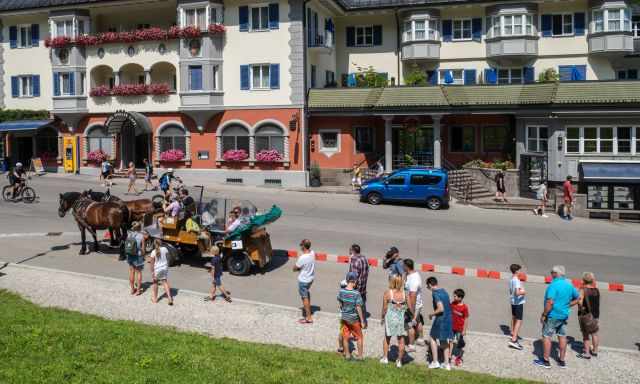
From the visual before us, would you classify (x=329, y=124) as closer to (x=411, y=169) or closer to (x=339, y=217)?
(x=411, y=169)

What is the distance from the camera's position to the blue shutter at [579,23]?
4041cm

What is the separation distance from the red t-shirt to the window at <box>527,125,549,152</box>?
25.0 meters

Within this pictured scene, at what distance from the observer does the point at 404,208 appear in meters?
31.3

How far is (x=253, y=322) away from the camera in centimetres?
1411

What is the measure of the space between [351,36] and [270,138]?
10884 mm

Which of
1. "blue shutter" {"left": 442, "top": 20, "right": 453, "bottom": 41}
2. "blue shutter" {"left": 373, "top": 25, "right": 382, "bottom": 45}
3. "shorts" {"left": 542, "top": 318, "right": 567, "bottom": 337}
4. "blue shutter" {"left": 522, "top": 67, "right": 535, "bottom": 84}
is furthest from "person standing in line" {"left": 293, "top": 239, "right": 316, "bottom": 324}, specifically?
"blue shutter" {"left": 373, "top": 25, "right": 382, "bottom": 45}

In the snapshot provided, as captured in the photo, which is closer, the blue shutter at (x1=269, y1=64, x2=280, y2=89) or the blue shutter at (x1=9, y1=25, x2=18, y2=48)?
the blue shutter at (x1=269, y1=64, x2=280, y2=89)

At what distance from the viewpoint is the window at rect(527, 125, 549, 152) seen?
35.2 m

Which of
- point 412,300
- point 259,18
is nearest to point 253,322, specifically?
point 412,300

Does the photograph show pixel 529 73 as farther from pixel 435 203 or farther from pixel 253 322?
pixel 253 322

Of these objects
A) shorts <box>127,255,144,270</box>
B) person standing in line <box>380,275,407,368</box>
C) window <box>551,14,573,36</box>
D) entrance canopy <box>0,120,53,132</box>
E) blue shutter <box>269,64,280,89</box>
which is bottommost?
person standing in line <box>380,275,407,368</box>

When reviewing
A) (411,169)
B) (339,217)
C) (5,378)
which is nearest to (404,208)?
(411,169)

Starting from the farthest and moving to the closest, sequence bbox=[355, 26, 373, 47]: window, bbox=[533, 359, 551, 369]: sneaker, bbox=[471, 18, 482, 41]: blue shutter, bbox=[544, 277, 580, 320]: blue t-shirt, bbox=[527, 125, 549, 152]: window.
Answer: bbox=[355, 26, 373, 47]: window, bbox=[471, 18, 482, 41]: blue shutter, bbox=[527, 125, 549, 152]: window, bbox=[544, 277, 580, 320]: blue t-shirt, bbox=[533, 359, 551, 369]: sneaker

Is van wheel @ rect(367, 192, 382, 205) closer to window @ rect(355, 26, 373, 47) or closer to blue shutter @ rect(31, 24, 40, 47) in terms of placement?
window @ rect(355, 26, 373, 47)
